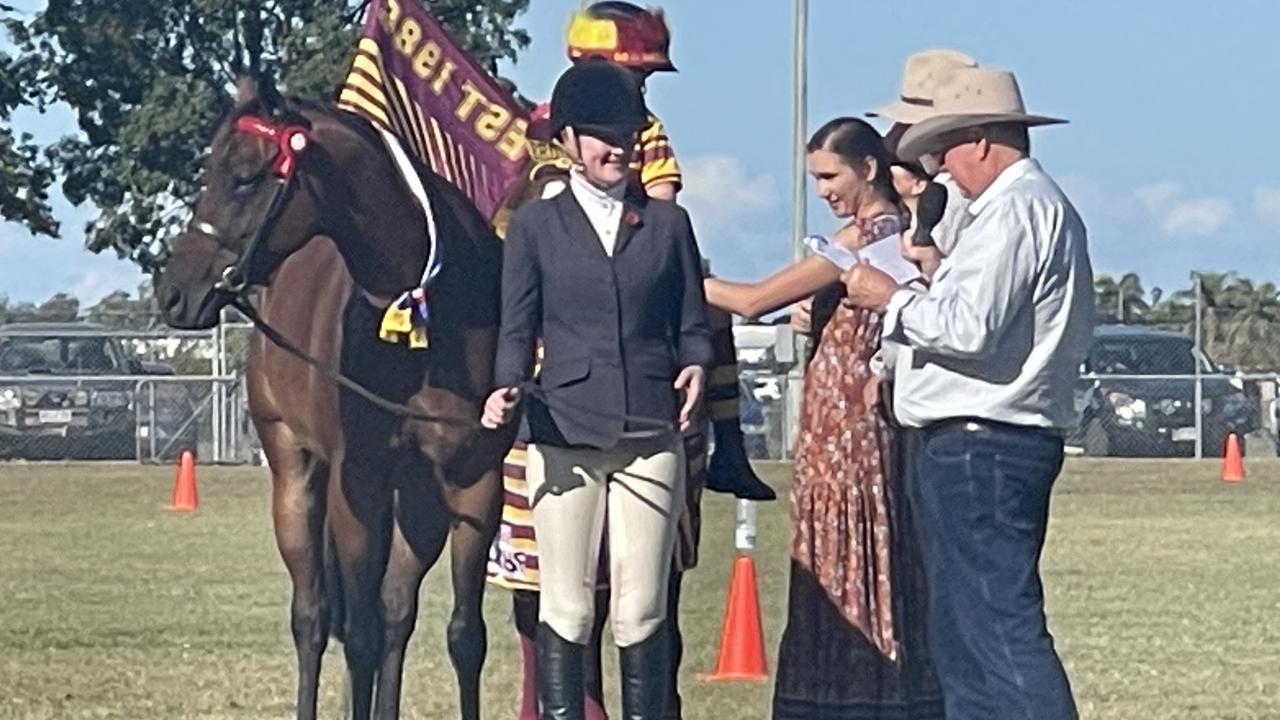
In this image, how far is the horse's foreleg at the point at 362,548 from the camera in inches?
295

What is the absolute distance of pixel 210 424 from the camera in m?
27.2

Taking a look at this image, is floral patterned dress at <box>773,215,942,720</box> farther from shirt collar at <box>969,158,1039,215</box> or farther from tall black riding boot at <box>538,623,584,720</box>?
shirt collar at <box>969,158,1039,215</box>

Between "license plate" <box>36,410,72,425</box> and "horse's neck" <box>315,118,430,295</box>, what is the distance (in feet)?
67.3

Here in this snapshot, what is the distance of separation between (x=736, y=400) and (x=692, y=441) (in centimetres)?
18

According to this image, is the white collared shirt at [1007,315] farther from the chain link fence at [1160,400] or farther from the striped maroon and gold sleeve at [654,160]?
the chain link fence at [1160,400]

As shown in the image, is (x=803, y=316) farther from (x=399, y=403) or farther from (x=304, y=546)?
(x=304, y=546)

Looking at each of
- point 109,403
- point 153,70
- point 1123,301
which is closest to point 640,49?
point 153,70

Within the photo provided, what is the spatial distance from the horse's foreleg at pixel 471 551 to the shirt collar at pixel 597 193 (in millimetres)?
1062

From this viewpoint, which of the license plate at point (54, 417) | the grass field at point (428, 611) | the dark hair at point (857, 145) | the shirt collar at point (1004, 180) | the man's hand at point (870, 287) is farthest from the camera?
the license plate at point (54, 417)

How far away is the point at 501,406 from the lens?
655cm

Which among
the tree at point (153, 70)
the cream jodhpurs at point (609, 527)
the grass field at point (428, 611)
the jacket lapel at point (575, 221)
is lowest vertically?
the grass field at point (428, 611)

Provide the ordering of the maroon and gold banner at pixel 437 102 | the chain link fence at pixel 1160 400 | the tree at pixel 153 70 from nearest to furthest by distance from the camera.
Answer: the maroon and gold banner at pixel 437 102 → the tree at pixel 153 70 → the chain link fence at pixel 1160 400

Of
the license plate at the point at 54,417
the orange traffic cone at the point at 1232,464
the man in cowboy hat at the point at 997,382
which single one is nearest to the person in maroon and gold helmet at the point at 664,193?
the man in cowboy hat at the point at 997,382

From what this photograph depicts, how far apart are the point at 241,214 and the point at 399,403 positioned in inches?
28.4
